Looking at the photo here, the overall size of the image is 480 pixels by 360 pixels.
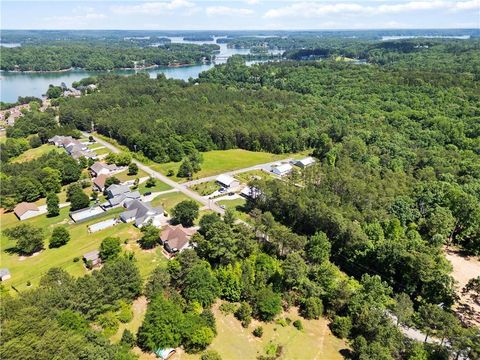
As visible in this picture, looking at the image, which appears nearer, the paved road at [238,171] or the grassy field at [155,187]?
the grassy field at [155,187]

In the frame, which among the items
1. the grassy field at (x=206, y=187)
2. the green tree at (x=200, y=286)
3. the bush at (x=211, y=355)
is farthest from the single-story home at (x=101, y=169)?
the bush at (x=211, y=355)

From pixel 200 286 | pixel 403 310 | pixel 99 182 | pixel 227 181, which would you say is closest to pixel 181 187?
pixel 227 181

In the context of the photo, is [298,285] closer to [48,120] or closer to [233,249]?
[233,249]

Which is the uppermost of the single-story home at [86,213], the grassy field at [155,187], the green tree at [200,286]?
the green tree at [200,286]

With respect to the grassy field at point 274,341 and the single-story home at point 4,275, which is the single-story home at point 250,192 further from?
the single-story home at point 4,275

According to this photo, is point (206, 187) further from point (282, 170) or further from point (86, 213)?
point (86, 213)
